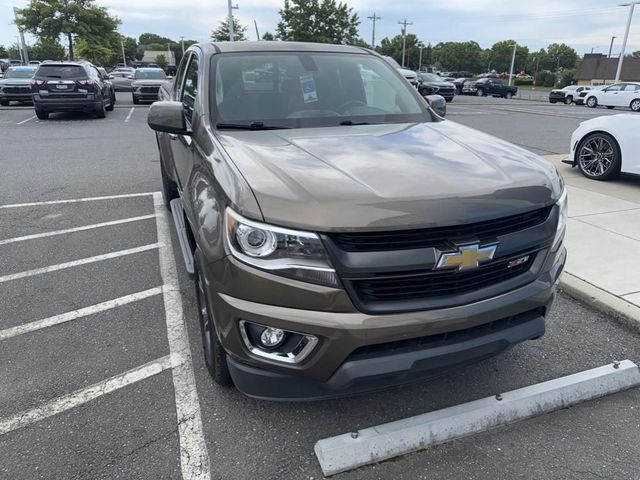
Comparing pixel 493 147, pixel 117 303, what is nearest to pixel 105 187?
pixel 117 303

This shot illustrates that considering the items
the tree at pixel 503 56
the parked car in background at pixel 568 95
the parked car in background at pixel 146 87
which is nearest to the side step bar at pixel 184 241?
the parked car in background at pixel 146 87

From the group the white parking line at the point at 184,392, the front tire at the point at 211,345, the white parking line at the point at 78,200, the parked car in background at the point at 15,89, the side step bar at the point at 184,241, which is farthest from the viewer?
the parked car in background at the point at 15,89

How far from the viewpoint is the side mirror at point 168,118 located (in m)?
3.05

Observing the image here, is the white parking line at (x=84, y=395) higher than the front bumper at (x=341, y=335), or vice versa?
the front bumper at (x=341, y=335)

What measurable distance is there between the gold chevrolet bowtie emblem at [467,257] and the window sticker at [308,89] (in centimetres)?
176

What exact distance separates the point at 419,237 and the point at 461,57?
107 meters

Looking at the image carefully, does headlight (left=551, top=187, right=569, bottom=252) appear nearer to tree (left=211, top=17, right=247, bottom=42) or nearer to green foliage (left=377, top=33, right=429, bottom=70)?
tree (left=211, top=17, right=247, bottom=42)

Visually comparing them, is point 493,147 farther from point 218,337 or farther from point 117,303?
point 117,303

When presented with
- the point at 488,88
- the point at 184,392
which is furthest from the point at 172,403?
the point at 488,88

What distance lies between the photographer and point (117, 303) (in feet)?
11.9

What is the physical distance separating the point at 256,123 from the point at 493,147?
4.64ft

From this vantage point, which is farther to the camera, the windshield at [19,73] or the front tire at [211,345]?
the windshield at [19,73]

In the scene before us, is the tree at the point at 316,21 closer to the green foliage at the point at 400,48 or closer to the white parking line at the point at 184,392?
the white parking line at the point at 184,392

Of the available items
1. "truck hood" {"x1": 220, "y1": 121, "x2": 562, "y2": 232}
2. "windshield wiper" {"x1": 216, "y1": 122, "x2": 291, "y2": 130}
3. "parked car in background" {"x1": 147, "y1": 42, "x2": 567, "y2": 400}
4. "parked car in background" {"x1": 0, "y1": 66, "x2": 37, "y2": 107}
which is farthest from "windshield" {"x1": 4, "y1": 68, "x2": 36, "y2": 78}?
"parked car in background" {"x1": 147, "y1": 42, "x2": 567, "y2": 400}
